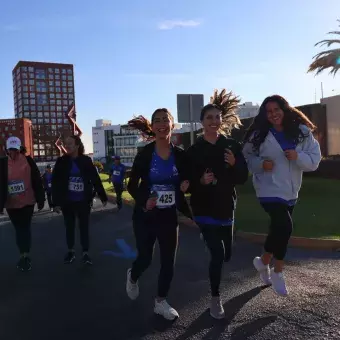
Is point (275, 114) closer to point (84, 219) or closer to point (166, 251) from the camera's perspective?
point (166, 251)

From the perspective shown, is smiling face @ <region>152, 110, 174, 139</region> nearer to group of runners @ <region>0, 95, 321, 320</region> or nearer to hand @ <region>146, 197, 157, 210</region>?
group of runners @ <region>0, 95, 321, 320</region>

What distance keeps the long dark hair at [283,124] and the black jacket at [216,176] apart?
1.92 feet

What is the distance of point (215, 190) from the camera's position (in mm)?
3951

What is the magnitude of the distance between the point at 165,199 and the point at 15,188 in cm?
283

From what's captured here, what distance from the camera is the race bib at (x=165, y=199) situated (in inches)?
154

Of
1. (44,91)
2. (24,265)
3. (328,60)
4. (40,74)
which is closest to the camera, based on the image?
(24,265)

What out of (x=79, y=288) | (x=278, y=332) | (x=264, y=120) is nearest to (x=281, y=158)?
(x=264, y=120)

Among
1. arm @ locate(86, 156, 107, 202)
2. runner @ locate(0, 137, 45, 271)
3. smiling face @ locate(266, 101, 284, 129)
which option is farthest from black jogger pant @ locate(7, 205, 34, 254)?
smiling face @ locate(266, 101, 284, 129)

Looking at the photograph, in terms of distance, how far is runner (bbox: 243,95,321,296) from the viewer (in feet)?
14.2

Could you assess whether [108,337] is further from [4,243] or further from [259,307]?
[4,243]

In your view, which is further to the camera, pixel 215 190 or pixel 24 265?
pixel 24 265

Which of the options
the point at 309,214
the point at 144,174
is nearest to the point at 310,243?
the point at 309,214

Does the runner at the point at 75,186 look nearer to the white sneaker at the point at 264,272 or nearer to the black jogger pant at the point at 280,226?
the white sneaker at the point at 264,272

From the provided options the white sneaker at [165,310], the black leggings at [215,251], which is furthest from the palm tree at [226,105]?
the white sneaker at [165,310]
